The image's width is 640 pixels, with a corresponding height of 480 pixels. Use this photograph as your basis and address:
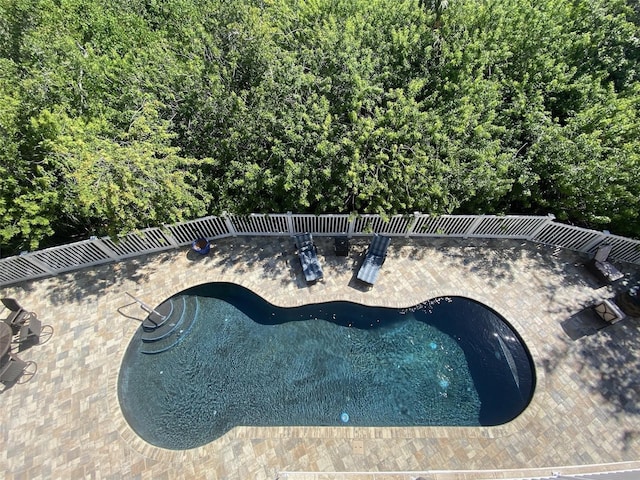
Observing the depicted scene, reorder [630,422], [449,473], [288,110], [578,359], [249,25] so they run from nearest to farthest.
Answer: [449,473]
[630,422]
[578,359]
[288,110]
[249,25]

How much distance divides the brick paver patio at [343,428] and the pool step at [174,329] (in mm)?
640

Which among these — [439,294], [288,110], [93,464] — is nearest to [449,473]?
[439,294]

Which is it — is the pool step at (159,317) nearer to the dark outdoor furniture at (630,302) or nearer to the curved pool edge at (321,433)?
the curved pool edge at (321,433)

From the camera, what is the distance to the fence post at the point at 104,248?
43.0 feet

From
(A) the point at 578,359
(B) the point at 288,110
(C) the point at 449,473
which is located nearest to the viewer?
(C) the point at 449,473

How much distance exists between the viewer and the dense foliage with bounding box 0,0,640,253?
12.1m

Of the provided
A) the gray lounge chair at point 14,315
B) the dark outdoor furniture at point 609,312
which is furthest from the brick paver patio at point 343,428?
the gray lounge chair at point 14,315

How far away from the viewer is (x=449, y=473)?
9516 millimetres

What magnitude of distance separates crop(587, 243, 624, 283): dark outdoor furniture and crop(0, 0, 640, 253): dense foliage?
1.20 metres

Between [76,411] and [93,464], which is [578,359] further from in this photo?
[76,411]

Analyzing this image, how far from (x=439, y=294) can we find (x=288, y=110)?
989 centimetres

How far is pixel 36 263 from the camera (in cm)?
1324

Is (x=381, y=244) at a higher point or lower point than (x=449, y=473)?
higher

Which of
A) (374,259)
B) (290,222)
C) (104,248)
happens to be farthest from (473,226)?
(104,248)
